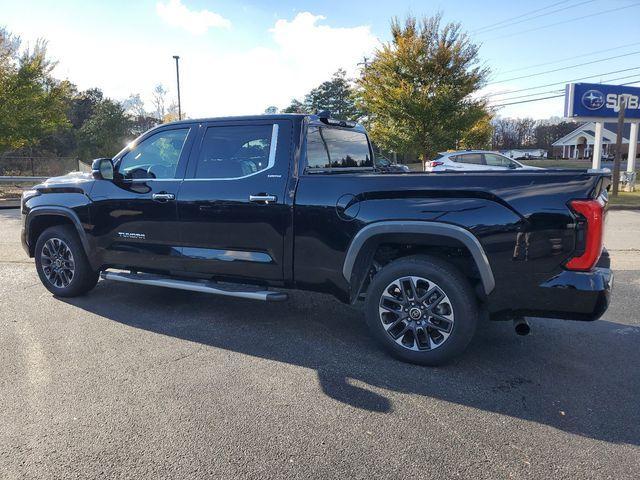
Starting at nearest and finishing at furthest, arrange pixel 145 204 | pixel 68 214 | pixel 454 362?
pixel 454 362
pixel 145 204
pixel 68 214

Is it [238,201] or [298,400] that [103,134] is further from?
[298,400]

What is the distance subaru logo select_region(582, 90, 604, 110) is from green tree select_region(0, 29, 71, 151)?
21383 millimetres

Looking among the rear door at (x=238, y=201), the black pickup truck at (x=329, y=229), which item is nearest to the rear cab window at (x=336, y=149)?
the black pickup truck at (x=329, y=229)

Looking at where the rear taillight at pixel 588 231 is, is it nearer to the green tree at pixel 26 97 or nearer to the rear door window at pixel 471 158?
the rear door window at pixel 471 158

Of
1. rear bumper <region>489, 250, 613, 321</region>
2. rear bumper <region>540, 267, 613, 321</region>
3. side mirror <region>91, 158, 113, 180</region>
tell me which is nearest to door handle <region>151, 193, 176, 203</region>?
side mirror <region>91, 158, 113, 180</region>

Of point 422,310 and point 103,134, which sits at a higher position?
point 103,134

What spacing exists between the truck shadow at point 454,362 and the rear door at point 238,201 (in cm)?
61

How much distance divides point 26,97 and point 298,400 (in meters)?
18.9

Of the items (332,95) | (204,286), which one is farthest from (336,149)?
(332,95)

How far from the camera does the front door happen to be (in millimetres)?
4617

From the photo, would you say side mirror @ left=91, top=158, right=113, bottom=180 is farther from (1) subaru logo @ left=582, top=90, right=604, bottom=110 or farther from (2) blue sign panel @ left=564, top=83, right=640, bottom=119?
(1) subaru logo @ left=582, top=90, right=604, bottom=110

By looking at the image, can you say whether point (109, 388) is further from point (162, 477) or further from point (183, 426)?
point (162, 477)

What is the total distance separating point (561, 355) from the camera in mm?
3891

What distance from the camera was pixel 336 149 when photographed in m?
4.74
